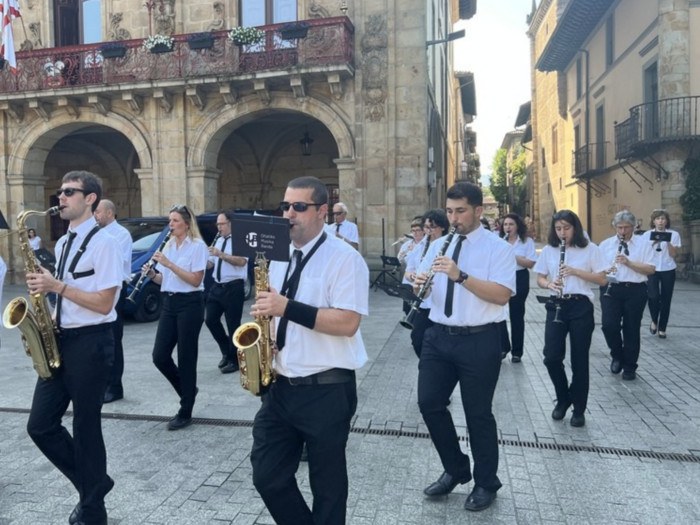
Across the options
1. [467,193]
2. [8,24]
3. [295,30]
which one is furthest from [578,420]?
[8,24]

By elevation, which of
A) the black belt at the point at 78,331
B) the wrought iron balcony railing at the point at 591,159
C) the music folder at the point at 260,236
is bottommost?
the black belt at the point at 78,331

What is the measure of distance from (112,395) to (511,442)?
3805 millimetres

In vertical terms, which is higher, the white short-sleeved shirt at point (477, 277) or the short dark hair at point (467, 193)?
the short dark hair at point (467, 193)

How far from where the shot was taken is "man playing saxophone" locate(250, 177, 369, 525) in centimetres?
261

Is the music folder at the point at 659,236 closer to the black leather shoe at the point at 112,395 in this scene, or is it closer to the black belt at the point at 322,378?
the black belt at the point at 322,378

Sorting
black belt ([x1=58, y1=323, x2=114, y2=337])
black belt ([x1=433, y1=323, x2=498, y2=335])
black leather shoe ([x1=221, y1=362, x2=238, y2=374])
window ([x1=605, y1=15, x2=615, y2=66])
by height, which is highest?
window ([x1=605, y1=15, x2=615, y2=66])

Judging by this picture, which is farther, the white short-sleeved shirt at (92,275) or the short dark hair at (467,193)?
the short dark hair at (467,193)

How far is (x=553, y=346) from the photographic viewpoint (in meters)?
4.98

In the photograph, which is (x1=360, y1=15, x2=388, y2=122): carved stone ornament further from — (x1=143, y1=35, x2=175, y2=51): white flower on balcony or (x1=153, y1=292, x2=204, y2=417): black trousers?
(x1=153, y1=292, x2=204, y2=417): black trousers

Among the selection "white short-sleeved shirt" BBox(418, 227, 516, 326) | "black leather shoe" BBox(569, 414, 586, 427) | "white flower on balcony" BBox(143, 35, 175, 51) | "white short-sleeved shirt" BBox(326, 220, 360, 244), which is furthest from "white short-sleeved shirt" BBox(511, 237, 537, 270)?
"white flower on balcony" BBox(143, 35, 175, 51)

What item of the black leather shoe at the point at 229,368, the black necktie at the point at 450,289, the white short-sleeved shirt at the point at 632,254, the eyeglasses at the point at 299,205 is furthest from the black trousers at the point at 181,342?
the white short-sleeved shirt at the point at 632,254

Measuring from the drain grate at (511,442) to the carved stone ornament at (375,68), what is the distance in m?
11.5

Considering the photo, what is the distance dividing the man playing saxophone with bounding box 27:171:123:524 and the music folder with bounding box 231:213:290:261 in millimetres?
1289

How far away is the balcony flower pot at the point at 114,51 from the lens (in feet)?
52.5
